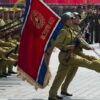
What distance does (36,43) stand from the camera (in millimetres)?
9711

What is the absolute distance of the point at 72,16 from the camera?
388 inches

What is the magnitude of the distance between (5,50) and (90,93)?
2959mm

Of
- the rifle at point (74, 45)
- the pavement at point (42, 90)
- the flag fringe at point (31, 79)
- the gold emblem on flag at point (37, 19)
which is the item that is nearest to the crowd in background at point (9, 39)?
the pavement at point (42, 90)

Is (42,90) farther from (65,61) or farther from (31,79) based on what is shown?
(65,61)

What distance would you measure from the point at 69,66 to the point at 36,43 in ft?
2.44

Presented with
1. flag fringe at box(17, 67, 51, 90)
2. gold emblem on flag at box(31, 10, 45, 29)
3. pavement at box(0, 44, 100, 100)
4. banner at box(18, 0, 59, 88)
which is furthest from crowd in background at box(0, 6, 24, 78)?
gold emblem on flag at box(31, 10, 45, 29)

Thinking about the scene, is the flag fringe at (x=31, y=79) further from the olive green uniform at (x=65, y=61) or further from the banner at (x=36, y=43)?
the olive green uniform at (x=65, y=61)

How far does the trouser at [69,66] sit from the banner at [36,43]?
0.18m

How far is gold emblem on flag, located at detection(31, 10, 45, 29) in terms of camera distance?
376 inches

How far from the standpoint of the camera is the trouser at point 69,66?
31.9ft

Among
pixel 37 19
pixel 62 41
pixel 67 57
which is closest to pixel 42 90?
pixel 67 57

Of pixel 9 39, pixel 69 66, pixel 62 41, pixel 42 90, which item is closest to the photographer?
pixel 62 41

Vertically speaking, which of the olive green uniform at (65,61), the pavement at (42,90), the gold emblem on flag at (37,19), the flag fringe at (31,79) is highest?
the gold emblem on flag at (37,19)

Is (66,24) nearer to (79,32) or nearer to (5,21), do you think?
(79,32)
